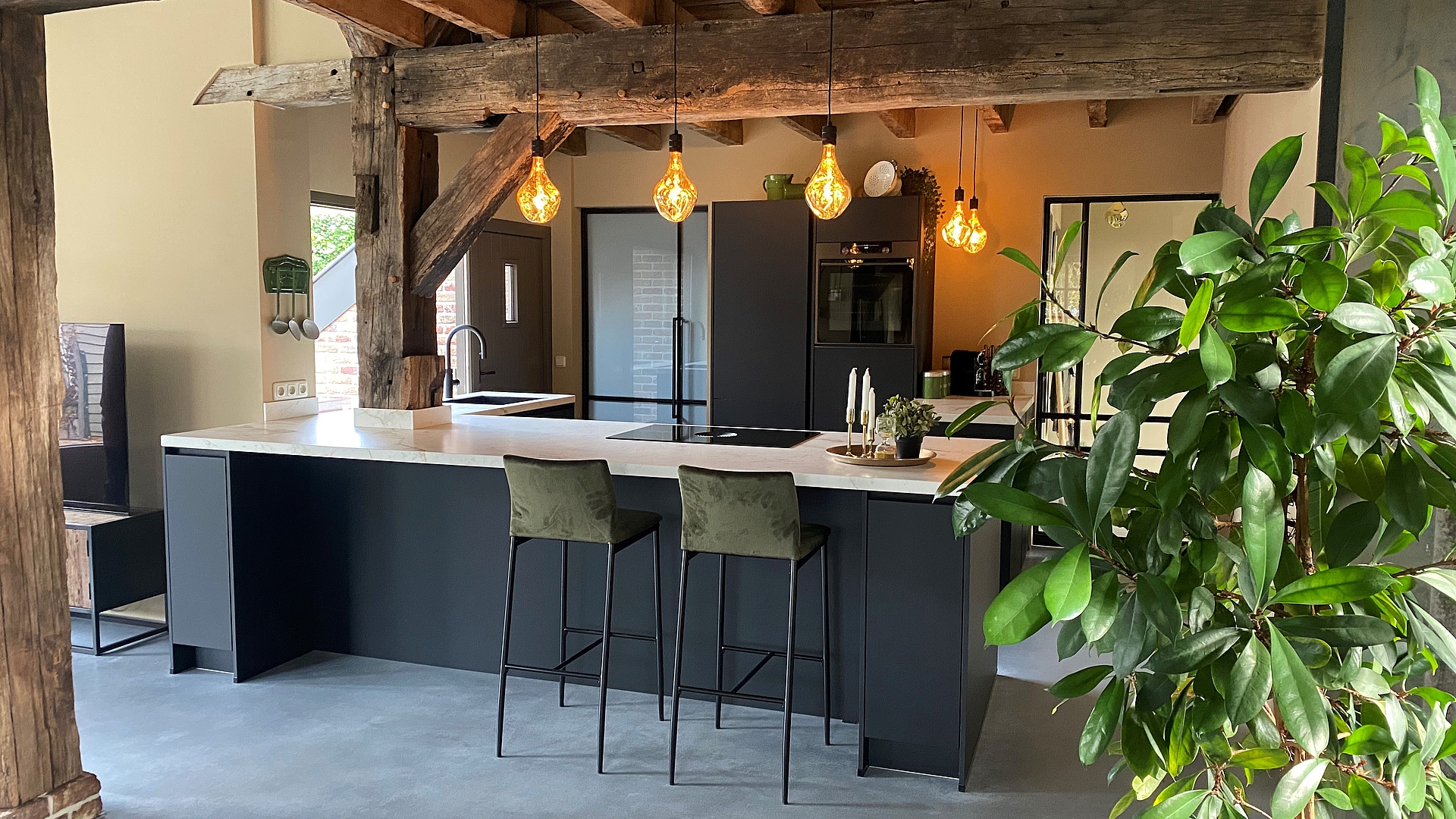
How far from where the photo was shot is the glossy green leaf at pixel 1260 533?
1.19 m

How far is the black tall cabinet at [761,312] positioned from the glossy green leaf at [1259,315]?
201 inches

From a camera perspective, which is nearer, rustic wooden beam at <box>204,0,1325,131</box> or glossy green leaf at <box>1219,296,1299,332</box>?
glossy green leaf at <box>1219,296,1299,332</box>

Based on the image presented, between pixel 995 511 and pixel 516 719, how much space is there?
277 cm

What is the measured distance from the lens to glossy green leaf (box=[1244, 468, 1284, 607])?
119cm

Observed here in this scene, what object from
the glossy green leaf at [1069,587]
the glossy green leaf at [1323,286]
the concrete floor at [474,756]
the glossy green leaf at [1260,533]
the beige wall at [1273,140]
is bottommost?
the concrete floor at [474,756]

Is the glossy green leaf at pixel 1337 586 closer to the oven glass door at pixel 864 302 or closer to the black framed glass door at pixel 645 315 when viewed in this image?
the oven glass door at pixel 864 302

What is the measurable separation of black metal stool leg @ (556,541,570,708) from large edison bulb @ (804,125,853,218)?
4.98ft

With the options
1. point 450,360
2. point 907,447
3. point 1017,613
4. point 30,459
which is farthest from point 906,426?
point 450,360

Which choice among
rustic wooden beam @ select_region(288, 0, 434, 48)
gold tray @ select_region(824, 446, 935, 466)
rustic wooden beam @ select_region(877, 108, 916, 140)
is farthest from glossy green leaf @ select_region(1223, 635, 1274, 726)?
rustic wooden beam @ select_region(877, 108, 916, 140)

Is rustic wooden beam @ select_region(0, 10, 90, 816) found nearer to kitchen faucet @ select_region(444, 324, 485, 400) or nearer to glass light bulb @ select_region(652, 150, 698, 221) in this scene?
glass light bulb @ select_region(652, 150, 698, 221)

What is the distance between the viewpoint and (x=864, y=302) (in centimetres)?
615

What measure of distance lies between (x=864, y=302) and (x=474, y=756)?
12.1 ft

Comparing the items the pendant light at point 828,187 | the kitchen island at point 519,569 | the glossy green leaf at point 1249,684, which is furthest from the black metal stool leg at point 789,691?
the glossy green leaf at point 1249,684

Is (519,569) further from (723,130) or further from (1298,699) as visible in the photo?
(723,130)
